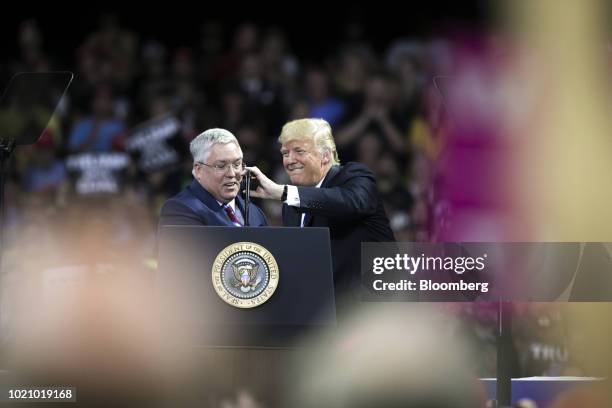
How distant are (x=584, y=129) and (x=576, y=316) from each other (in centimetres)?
215

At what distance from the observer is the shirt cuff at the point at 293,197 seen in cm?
449

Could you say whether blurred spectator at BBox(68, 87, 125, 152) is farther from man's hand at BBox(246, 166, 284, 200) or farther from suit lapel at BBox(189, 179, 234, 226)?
man's hand at BBox(246, 166, 284, 200)

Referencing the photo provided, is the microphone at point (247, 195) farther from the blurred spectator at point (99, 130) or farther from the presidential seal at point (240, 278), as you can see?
the blurred spectator at point (99, 130)

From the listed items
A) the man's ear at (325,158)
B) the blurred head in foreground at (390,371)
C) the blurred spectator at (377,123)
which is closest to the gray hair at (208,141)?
the man's ear at (325,158)

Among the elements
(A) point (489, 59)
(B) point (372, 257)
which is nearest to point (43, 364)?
(B) point (372, 257)

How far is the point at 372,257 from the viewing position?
4266 millimetres

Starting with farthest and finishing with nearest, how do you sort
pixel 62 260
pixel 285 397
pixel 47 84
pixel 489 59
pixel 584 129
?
pixel 489 59
pixel 62 260
pixel 584 129
pixel 47 84
pixel 285 397

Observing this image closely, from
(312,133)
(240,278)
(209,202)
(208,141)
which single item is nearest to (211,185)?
(209,202)

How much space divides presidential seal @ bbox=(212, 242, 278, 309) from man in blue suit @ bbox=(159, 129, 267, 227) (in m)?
0.42

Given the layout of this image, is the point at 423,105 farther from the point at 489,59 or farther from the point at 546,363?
the point at 546,363

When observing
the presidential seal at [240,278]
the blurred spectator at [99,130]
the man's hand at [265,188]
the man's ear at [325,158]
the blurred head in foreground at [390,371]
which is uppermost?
the blurred spectator at [99,130]

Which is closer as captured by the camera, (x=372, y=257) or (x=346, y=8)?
(x=372, y=257)

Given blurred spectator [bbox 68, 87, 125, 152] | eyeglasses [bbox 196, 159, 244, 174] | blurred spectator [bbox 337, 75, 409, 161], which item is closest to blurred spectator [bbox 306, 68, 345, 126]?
blurred spectator [bbox 337, 75, 409, 161]

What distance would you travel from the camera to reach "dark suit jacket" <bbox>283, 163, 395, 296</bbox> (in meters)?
4.61
